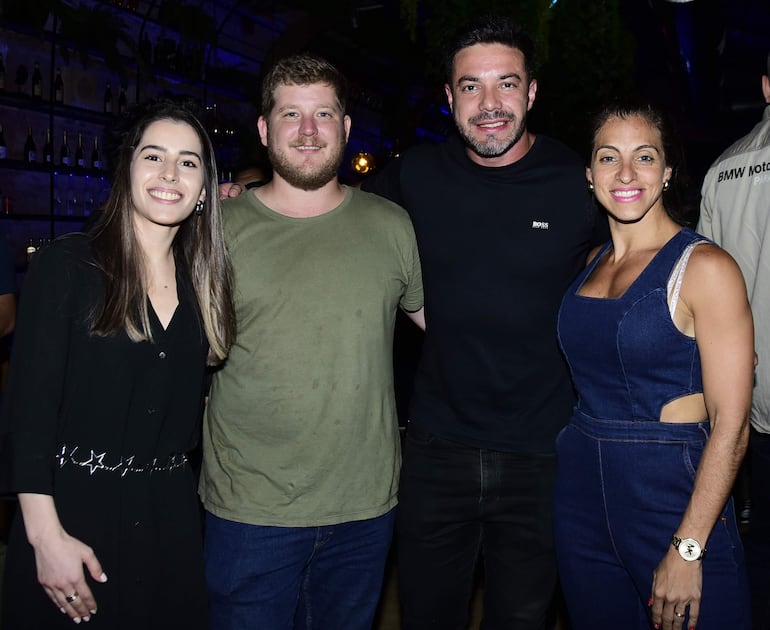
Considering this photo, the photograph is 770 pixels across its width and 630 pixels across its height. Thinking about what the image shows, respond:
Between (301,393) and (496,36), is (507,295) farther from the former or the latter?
(496,36)

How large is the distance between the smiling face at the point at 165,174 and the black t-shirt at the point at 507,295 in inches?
31.0

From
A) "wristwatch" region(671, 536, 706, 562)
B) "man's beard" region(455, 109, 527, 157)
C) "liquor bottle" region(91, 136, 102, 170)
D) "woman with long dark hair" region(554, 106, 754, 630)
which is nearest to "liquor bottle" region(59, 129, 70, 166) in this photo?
"liquor bottle" region(91, 136, 102, 170)

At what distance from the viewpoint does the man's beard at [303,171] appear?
2.13 m

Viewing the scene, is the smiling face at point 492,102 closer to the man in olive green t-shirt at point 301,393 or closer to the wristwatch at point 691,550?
the man in olive green t-shirt at point 301,393

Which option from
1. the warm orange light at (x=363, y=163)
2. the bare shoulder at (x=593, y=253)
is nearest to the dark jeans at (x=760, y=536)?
the bare shoulder at (x=593, y=253)

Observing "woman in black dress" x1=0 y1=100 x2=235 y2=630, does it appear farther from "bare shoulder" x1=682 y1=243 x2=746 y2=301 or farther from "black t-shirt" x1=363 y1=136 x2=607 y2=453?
"bare shoulder" x1=682 y1=243 x2=746 y2=301

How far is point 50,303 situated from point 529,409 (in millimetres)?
1365

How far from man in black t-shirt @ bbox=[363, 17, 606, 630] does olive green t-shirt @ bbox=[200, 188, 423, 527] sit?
262 millimetres

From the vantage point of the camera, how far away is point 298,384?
206 cm

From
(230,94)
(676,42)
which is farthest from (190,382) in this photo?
(676,42)

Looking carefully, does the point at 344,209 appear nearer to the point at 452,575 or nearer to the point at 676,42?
the point at 452,575

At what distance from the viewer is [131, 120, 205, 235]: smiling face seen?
6.06 feet

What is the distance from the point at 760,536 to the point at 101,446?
1.87 metres

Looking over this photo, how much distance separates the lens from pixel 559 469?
203 centimetres
